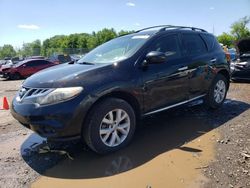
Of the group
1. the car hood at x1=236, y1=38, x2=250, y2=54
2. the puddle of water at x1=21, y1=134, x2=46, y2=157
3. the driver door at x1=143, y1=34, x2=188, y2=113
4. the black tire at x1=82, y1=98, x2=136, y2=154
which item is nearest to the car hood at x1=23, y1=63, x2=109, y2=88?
the black tire at x1=82, y1=98, x2=136, y2=154

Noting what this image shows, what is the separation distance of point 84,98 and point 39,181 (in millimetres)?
1148

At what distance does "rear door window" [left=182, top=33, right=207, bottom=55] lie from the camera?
5.45 meters

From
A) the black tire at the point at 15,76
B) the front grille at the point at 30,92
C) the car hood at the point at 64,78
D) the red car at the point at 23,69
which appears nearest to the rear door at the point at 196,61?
the car hood at the point at 64,78

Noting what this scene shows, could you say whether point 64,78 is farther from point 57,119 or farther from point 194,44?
point 194,44

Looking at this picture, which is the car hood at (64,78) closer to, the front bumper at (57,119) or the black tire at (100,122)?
the front bumper at (57,119)

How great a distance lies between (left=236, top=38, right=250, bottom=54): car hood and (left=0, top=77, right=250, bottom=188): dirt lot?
20.2ft

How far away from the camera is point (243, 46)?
→ 11.0 metres

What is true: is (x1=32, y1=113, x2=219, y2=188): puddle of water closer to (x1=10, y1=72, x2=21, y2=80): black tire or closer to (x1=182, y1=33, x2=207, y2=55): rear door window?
(x1=182, y1=33, x2=207, y2=55): rear door window

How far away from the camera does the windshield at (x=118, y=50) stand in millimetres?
4633

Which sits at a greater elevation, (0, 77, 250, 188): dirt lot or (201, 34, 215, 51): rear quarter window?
(201, 34, 215, 51): rear quarter window

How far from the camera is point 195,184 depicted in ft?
10.5

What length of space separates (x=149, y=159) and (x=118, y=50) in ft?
6.42

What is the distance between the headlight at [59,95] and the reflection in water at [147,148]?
894mm

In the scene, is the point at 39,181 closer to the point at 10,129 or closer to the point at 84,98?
the point at 84,98
